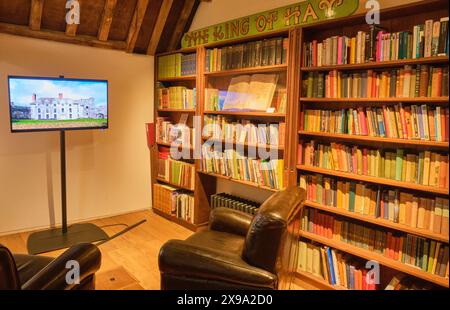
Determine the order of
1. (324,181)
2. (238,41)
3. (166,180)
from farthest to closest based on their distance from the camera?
(166,180)
(238,41)
(324,181)

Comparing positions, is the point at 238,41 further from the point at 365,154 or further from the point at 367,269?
the point at 367,269

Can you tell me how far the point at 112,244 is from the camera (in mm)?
3508

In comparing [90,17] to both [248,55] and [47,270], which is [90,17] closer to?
[248,55]

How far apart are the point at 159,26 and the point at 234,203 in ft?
7.58

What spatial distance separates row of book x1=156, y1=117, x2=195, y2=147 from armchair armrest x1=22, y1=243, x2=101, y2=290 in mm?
2054

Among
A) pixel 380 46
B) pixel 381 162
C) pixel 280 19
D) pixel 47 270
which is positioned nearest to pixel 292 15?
pixel 280 19

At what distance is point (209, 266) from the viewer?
1963mm

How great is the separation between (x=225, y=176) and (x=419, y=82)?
77.2 inches

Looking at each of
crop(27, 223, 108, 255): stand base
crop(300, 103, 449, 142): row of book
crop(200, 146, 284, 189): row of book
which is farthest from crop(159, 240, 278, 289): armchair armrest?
crop(27, 223, 108, 255): stand base

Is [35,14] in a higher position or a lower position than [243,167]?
higher

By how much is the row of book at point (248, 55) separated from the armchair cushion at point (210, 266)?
5.66ft

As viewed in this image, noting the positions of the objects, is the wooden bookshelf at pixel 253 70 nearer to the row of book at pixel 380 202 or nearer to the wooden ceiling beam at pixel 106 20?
the row of book at pixel 380 202
